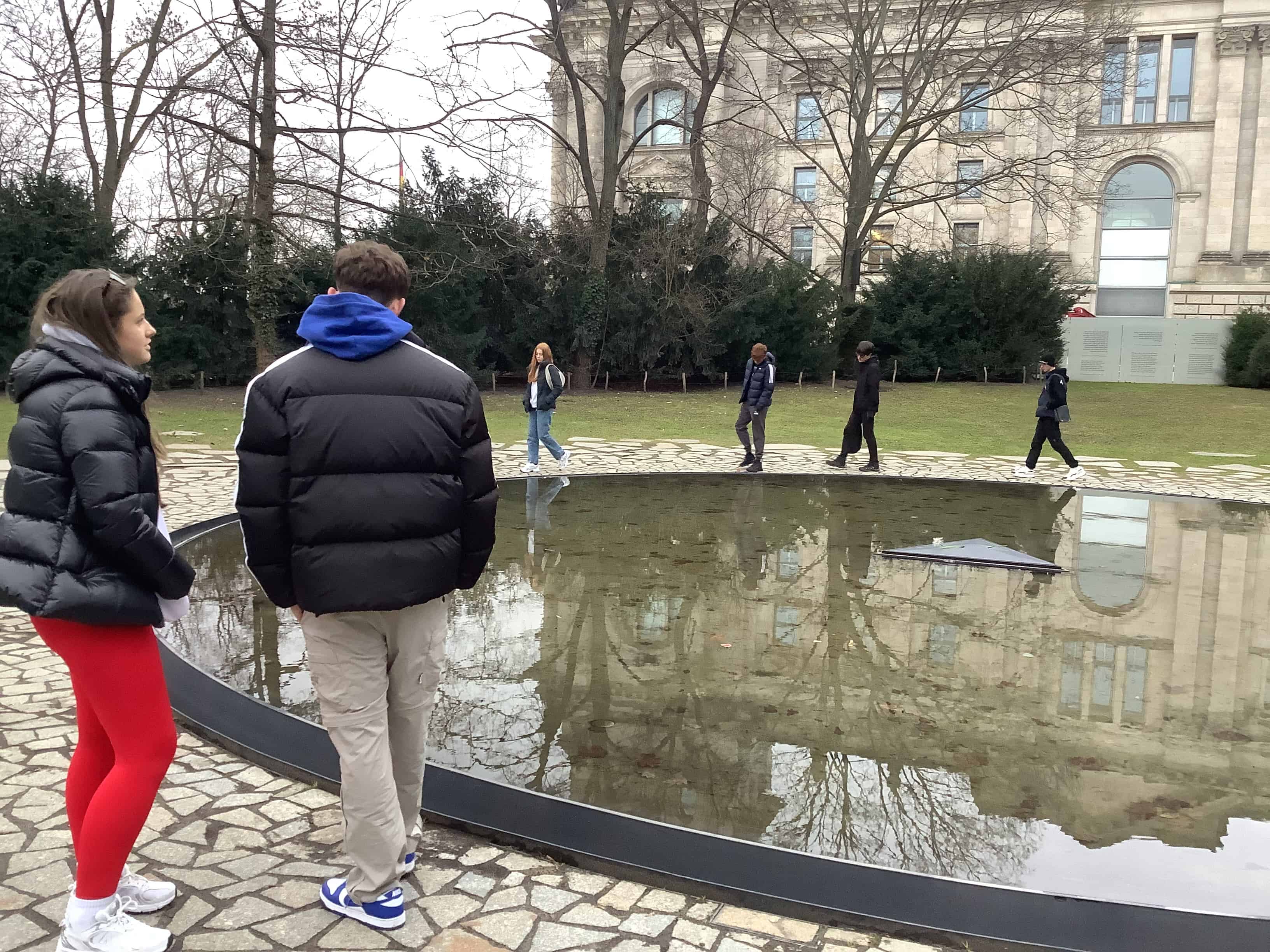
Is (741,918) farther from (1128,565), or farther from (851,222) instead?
(851,222)

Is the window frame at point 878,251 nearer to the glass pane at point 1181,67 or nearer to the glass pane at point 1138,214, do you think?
the glass pane at point 1138,214

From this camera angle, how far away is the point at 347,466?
109 inches

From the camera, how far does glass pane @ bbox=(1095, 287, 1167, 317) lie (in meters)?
47.4

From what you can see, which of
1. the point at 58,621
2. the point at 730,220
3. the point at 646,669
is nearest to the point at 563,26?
the point at 730,220

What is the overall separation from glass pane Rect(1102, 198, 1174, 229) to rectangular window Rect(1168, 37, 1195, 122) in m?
3.76

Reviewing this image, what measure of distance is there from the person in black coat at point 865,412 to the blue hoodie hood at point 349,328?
11541 millimetres

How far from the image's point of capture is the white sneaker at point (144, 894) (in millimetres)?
2967

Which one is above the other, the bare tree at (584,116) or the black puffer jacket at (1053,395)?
the bare tree at (584,116)

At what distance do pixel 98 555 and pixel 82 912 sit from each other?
98cm

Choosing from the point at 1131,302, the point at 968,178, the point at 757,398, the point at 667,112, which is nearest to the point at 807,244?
the point at 667,112

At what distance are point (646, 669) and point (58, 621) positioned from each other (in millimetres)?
3356

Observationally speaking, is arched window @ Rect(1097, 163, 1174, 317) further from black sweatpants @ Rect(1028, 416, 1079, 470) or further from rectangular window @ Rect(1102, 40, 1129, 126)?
black sweatpants @ Rect(1028, 416, 1079, 470)

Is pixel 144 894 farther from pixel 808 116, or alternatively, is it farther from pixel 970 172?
pixel 970 172

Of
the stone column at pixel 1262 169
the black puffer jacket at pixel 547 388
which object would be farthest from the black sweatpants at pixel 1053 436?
the stone column at pixel 1262 169
